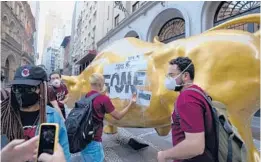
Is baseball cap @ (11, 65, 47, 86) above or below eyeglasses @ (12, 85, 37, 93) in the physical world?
above

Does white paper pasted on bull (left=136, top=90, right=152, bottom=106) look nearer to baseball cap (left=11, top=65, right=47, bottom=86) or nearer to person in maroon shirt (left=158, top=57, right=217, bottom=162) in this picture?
person in maroon shirt (left=158, top=57, right=217, bottom=162)

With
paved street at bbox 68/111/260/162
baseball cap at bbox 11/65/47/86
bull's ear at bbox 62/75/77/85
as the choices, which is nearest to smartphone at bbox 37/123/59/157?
baseball cap at bbox 11/65/47/86

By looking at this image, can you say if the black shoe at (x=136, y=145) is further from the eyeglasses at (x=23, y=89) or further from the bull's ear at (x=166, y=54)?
the eyeglasses at (x=23, y=89)

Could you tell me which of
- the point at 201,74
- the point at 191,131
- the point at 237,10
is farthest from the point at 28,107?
the point at 237,10

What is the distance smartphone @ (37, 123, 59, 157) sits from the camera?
2.80ft

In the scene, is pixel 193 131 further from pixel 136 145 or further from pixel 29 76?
pixel 136 145

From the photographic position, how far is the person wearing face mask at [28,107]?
1.28m

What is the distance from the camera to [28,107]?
54.5 inches

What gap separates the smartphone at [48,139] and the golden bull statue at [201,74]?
1483 millimetres

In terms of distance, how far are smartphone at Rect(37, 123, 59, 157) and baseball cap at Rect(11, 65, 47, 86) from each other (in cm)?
55

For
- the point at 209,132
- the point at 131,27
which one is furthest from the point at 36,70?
the point at 131,27

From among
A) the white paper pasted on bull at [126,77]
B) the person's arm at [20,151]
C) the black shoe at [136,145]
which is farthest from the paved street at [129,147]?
the person's arm at [20,151]

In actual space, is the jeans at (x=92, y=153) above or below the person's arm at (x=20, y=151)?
below

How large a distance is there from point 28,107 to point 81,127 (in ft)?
3.39
